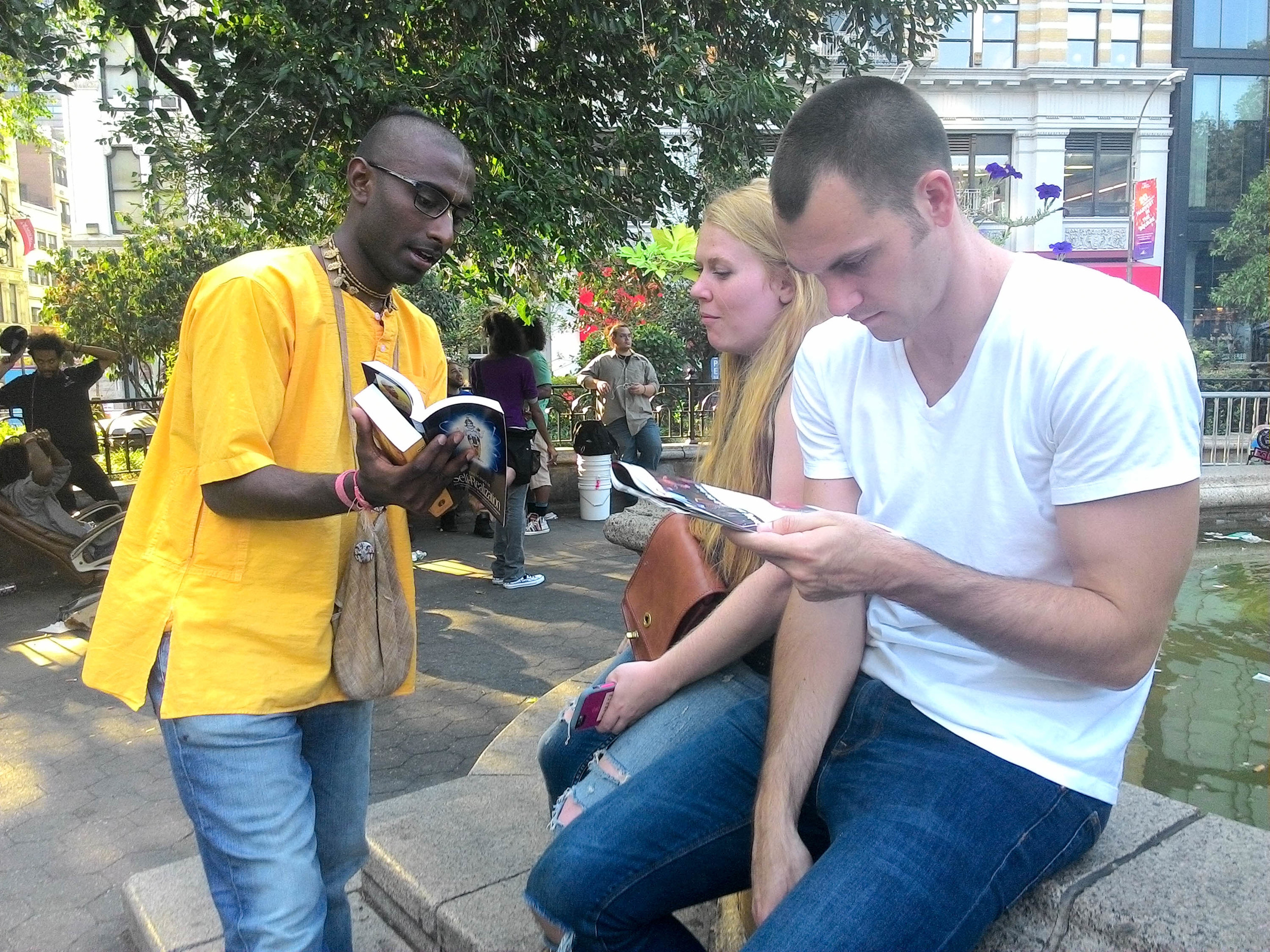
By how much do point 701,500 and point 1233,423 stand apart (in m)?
11.4

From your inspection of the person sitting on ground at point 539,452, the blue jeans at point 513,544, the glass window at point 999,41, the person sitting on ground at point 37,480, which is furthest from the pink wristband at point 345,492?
the glass window at point 999,41

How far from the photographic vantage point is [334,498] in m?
1.80

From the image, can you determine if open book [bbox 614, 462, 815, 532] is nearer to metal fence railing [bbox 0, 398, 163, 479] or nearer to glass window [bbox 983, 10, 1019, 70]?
metal fence railing [bbox 0, 398, 163, 479]

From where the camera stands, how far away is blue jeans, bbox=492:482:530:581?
24.0 feet

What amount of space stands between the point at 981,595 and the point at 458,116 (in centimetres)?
535

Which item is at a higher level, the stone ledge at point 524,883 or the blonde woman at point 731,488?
the blonde woman at point 731,488

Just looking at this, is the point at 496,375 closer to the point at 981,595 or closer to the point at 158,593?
the point at 158,593

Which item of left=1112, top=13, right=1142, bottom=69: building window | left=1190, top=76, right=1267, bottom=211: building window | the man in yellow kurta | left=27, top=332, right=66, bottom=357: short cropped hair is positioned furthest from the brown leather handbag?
left=1190, top=76, right=1267, bottom=211: building window

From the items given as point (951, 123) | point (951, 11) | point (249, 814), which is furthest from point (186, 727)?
point (951, 123)

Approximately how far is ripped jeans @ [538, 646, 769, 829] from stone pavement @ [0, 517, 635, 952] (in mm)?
1742

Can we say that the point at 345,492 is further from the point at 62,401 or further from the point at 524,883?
the point at 62,401

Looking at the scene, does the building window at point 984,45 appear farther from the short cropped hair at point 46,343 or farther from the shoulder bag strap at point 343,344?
the shoulder bag strap at point 343,344

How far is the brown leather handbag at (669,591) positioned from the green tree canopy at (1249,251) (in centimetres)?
2713

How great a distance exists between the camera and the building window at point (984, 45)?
86.1ft
